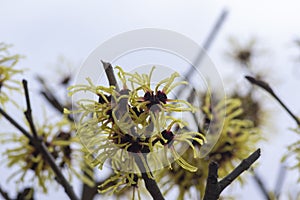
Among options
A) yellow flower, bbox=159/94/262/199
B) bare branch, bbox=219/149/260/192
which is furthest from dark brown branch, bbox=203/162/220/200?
yellow flower, bbox=159/94/262/199

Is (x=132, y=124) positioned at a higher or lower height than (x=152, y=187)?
higher

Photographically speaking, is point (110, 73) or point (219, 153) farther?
point (219, 153)

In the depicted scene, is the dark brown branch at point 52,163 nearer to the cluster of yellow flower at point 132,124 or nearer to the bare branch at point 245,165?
the cluster of yellow flower at point 132,124

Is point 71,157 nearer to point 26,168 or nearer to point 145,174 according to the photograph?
point 26,168

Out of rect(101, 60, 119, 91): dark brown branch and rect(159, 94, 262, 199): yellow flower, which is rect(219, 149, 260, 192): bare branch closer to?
rect(101, 60, 119, 91): dark brown branch

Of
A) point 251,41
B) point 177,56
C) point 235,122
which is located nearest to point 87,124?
point 177,56

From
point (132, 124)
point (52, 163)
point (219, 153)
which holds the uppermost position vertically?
point (132, 124)

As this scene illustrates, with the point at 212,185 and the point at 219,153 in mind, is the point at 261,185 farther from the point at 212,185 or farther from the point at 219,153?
the point at 212,185

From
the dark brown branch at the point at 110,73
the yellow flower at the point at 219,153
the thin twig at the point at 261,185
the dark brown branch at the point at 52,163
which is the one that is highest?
the dark brown branch at the point at 110,73

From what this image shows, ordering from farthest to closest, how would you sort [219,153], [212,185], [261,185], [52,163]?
1. [261,185]
2. [219,153]
3. [52,163]
4. [212,185]

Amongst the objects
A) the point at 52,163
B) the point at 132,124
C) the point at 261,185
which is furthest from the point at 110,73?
the point at 261,185

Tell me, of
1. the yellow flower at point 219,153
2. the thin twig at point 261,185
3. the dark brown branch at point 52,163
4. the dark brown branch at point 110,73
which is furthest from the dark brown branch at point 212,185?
the thin twig at point 261,185
